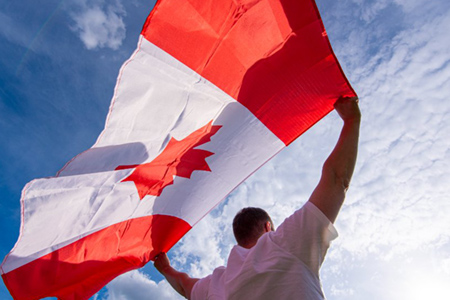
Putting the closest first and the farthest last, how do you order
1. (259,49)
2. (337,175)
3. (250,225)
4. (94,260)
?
(337,175) → (250,225) → (259,49) → (94,260)

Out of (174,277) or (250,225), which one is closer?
(250,225)

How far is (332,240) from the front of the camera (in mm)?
1661

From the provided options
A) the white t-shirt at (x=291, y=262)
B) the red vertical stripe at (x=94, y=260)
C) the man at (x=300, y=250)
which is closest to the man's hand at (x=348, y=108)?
the man at (x=300, y=250)

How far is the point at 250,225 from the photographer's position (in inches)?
91.9

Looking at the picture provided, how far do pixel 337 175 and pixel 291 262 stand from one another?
0.60 m

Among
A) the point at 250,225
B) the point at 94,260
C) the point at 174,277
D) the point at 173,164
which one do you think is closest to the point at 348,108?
the point at 250,225

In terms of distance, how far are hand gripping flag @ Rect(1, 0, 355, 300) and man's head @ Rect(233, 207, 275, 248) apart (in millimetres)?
876

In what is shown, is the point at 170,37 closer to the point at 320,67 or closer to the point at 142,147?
the point at 142,147

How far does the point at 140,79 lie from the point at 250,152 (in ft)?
4.65

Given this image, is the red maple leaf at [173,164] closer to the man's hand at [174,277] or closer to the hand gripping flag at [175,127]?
the hand gripping flag at [175,127]

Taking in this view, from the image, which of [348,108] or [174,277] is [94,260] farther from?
[348,108]

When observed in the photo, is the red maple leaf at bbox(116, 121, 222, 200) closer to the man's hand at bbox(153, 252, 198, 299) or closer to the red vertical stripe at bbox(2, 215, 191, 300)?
the red vertical stripe at bbox(2, 215, 191, 300)

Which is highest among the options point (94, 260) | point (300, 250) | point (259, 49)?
point (259, 49)

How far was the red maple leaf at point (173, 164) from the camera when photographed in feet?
9.52
